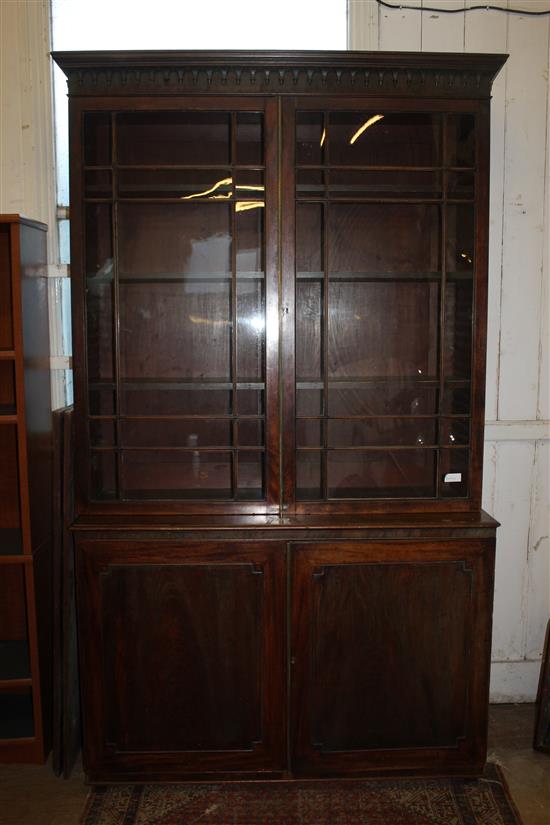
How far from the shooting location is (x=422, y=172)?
204cm

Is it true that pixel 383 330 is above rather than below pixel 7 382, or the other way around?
above

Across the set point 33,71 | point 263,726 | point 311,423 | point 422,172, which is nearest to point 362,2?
point 422,172

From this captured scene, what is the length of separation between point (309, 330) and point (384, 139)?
2.06 feet

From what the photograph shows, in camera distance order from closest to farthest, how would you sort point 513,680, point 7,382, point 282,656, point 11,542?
point 282,656, point 11,542, point 7,382, point 513,680

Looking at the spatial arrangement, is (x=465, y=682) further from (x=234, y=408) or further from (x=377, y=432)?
(x=234, y=408)

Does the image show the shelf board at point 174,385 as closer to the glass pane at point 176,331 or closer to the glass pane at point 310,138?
the glass pane at point 176,331

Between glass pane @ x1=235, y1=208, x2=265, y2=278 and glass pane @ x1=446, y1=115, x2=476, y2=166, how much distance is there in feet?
1.99

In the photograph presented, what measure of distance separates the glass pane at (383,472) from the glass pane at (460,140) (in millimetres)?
902

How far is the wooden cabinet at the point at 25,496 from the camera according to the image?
2.07 meters

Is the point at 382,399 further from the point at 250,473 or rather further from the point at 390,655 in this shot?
the point at 390,655

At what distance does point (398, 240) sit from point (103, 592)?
1414 mm

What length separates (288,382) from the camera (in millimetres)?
2008

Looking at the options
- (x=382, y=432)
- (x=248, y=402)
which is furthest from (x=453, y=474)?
(x=248, y=402)

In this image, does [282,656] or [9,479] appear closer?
[282,656]
